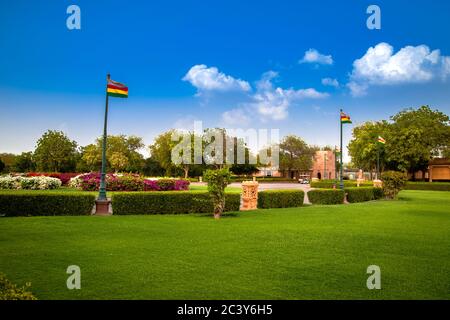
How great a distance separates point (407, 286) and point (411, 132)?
178 ft

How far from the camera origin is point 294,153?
86.9 m

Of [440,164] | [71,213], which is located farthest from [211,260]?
[440,164]

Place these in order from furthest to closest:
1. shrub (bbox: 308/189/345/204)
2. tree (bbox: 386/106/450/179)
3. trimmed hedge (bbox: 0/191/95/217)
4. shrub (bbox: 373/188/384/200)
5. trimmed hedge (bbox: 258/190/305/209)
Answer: tree (bbox: 386/106/450/179) < shrub (bbox: 373/188/384/200) < shrub (bbox: 308/189/345/204) < trimmed hedge (bbox: 258/190/305/209) < trimmed hedge (bbox: 0/191/95/217)

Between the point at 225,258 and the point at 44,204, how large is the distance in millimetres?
9734

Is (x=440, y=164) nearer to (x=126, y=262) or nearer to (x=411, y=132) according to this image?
(x=411, y=132)

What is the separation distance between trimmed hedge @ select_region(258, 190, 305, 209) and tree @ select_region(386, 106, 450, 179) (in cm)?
3940

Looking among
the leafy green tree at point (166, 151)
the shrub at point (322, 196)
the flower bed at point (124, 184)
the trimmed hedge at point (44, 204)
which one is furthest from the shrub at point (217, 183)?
the leafy green tree at point (166, 151)

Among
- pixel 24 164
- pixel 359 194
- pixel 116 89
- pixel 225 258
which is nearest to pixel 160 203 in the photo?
pixel 116 89

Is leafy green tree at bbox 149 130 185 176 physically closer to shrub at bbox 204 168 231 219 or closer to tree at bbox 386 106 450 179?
tree at bbox 386 106 450 179

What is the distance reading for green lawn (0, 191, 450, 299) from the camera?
219 inches

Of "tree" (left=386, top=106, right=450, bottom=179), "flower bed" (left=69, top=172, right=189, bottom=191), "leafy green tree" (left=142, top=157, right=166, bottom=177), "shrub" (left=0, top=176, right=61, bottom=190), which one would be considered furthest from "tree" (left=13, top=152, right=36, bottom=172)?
"tree" (left=386, top=106, right=450, bottom=179)

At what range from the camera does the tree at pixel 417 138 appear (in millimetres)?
53844

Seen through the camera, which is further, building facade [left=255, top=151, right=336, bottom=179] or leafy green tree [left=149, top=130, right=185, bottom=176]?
building facade [left=255, top=151, right=336, bottom=179]
